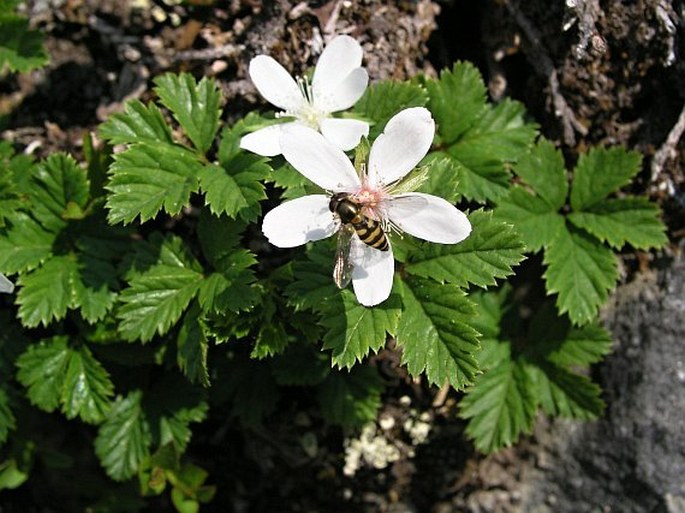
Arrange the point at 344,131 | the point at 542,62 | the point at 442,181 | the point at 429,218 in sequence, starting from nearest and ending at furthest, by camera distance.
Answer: the point at 429,218, the point at 442,181, the point at 344,131, the point at 542,62

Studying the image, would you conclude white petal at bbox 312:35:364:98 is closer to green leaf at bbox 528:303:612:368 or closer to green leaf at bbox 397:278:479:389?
green leaf at bbox 397:278:479:389

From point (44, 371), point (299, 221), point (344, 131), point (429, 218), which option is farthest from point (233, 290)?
point (44, 371)

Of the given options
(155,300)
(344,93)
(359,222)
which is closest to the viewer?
(359,222)

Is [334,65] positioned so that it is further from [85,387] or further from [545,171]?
[85,387]

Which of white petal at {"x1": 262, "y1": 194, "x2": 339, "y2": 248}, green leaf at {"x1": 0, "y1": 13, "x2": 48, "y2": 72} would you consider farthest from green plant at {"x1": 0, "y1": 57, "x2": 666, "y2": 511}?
green leaf at {"x1": 0, "y1": 13, "x2": 48, "y2": 72}

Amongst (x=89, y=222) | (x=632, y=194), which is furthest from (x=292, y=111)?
(x=632, y=194)

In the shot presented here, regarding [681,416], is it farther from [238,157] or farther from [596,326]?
[238,157]
